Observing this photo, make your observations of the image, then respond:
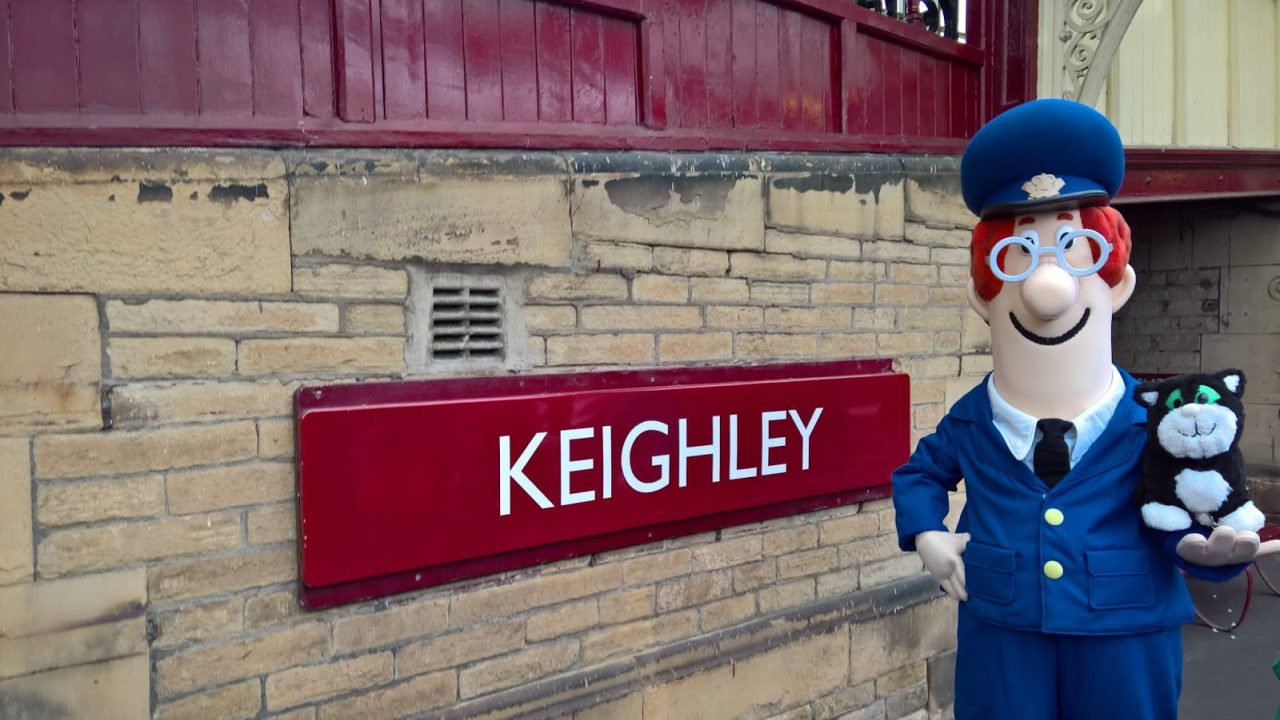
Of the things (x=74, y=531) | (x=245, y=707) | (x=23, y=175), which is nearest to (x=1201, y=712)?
(x=245, y=707)

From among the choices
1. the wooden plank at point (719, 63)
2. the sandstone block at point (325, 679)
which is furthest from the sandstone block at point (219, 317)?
the wooden plank at point (719, 63)

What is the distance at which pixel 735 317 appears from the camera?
11.1ft

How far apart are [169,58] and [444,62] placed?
29.0 inches

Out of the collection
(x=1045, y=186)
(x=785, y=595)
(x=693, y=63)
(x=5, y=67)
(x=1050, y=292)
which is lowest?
(x=785, y=595)

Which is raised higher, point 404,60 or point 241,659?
point 404,60

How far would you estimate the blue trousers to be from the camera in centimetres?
221

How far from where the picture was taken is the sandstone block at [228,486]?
7.43 ft

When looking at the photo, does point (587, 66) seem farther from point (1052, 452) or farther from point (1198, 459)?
point (1198, 459)

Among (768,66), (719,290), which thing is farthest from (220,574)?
(768,66)

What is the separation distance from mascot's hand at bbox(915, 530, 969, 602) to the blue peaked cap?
87cm

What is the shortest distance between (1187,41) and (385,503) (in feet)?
21.3

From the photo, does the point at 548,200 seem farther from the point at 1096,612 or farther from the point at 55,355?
the point at 1096,612

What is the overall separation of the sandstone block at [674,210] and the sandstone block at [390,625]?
122cm

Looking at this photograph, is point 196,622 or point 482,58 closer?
point 196,622
